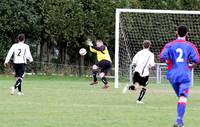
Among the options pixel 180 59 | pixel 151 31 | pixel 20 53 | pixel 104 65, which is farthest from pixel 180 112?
pixel 151 31

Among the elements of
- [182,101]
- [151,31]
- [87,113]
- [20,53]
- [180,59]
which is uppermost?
[151,31]

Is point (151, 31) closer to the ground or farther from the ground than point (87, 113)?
farther from the ground

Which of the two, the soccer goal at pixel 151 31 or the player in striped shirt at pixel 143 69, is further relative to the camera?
the soccer goal at pixel 151 31

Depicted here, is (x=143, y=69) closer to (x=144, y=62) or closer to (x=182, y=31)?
(x=144, y=62)

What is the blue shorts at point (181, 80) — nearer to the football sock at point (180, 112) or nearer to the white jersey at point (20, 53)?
the football sock at point (180, 112)

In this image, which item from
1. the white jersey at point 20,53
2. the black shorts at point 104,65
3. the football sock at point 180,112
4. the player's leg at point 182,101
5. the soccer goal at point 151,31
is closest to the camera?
the football sock at point 180,112

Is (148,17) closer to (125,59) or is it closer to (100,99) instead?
(125,59)

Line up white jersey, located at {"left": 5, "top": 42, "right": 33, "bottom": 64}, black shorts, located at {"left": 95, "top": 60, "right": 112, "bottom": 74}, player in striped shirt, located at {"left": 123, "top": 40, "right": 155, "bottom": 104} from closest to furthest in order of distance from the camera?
1. player in striped shirt, located at {"left": 123, "top": 40, "right": 155, "bottom": 104}
2. white jersey, located at {"left": 5, "top": 42, "right": 33, "bottom": 64}
3. black shorts, located at {"left": 95, "top": 60, "right": 112, "bottom": 74}

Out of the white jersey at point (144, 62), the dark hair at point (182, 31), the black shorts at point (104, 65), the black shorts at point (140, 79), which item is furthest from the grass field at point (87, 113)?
the black shorts at point (104, 65)

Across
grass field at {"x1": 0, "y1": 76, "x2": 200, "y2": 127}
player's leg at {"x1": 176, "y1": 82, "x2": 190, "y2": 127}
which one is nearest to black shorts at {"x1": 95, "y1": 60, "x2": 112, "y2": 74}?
grass field at {"x1": 0, "y1": 76, "x2": 200, "y2": 127}

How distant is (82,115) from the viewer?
14.0 m

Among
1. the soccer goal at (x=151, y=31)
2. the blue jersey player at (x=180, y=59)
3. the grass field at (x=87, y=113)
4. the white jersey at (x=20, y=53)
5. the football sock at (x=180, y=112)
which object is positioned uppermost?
the soccer goal at (x=151, y=31)

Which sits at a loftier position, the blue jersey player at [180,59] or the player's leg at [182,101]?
the blue jersey player at [180,59]

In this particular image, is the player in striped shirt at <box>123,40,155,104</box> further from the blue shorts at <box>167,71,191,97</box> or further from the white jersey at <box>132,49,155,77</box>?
the blue shorts at <box>167,71,191,97</box>
